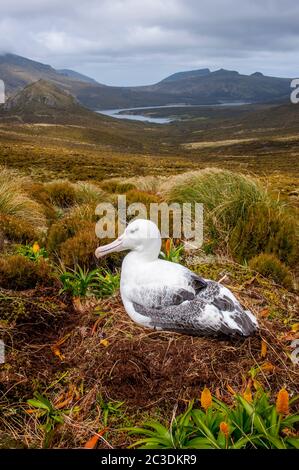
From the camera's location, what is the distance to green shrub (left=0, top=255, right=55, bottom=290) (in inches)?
195

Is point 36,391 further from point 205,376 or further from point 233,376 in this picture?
point 233,376

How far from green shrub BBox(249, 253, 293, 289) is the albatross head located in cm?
233

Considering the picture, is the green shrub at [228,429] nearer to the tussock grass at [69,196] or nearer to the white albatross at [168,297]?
the white albatross at [168,297]

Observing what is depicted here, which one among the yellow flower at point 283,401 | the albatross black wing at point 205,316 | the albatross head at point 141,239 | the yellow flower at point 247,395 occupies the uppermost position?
the albatross head at point 141,239

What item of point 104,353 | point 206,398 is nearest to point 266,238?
point 104,353

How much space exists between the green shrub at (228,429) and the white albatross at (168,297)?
2.21 feet

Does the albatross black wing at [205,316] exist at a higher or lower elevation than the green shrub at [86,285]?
higher

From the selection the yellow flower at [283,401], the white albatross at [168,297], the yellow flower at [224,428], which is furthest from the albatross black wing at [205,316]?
the yellow flower at [224,428]

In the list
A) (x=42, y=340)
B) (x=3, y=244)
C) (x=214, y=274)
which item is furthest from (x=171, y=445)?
(x=3, y=244)

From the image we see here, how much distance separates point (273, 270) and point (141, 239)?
2.62 meters

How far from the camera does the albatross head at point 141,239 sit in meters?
3.90

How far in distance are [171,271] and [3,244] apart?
10.9 feet

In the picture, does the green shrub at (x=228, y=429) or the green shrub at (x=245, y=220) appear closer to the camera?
the green shrub at (x=228, y=429)

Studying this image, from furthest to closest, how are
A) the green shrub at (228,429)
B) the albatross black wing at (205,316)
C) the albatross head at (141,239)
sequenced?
1. the albatross head at (141,239)
2. the albatross black wing at (205,316)
3. the green shrub at (228,429)
